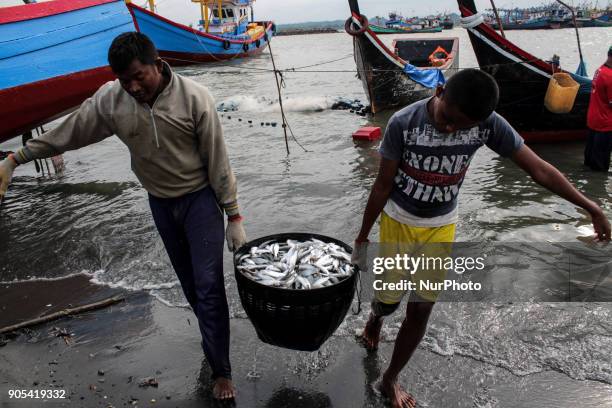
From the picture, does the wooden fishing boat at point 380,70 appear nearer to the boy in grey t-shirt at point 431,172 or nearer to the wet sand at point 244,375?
the wet sand at point 244,375

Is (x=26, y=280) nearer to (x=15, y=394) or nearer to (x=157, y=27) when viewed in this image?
(x=15, y=394)

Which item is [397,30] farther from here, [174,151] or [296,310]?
[296,310]

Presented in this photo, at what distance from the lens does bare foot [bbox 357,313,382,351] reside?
11.9 ft

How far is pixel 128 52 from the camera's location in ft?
8.43

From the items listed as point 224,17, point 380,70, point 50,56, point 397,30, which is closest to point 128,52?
point 50,56

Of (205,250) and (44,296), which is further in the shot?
(44,296)

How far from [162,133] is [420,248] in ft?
5.69

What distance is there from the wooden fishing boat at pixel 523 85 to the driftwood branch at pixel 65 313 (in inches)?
325

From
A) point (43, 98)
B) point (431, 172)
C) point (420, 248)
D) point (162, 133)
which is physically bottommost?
point (420, 248)

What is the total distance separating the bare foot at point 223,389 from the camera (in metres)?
3.20

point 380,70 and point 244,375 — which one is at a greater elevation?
point 380,70

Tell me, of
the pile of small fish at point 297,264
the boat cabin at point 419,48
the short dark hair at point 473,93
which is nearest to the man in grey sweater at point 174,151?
the pile of small fish at point 297,264

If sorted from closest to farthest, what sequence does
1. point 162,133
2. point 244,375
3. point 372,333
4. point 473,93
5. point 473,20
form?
1. point 473,93
2. point 162,133
3. point 244,375
4. point 372,333
5. point 473,20

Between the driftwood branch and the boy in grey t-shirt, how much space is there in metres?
2.62
